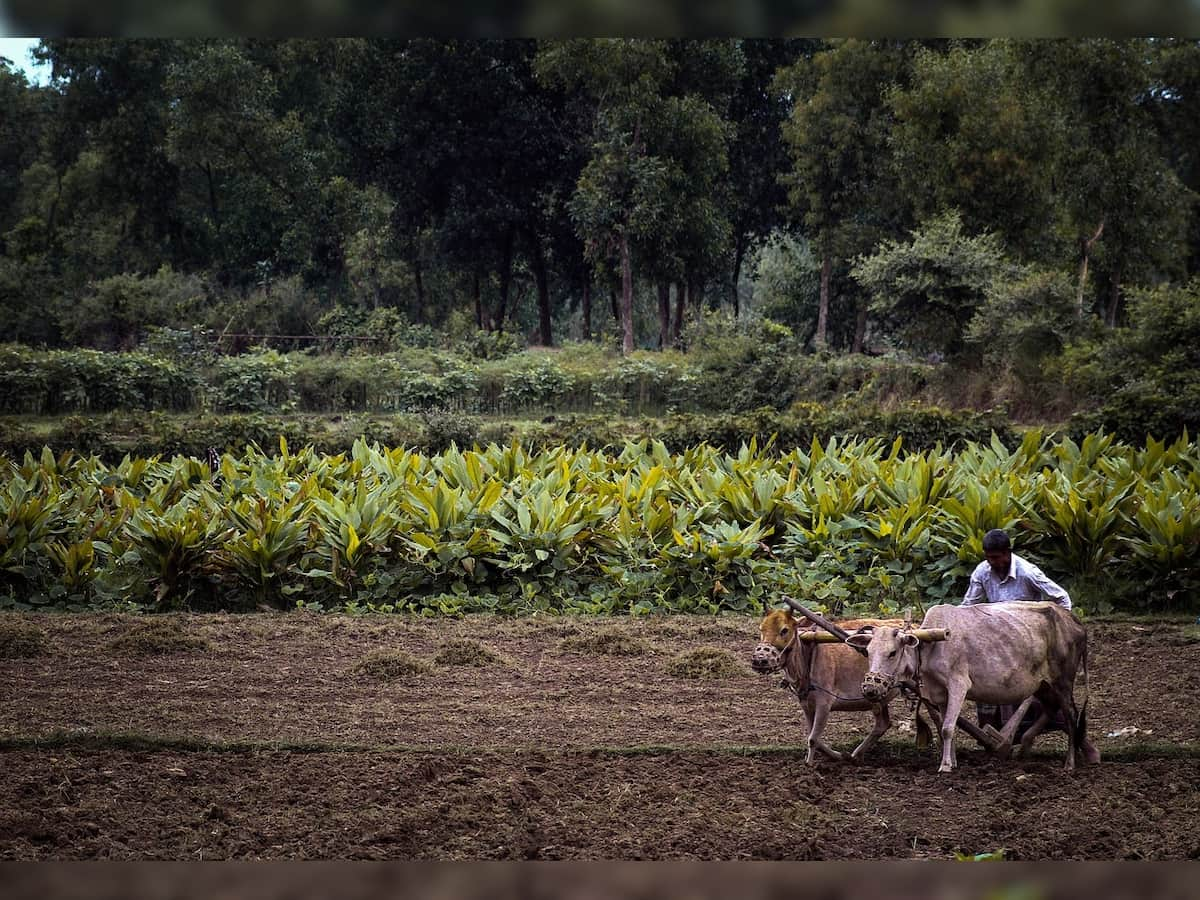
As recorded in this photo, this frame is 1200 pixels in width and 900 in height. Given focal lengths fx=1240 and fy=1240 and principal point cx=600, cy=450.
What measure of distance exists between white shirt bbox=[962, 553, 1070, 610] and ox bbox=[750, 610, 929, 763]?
61 cm

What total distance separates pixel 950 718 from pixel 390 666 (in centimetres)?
312

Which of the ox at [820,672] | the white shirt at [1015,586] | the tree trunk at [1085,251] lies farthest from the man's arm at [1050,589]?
the tree trunk at [1085,251]

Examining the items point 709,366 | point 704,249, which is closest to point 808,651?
point 709,366

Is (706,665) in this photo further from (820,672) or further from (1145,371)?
(1145,371)

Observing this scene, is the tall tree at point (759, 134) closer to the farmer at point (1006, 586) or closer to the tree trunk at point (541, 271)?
the tree trunk at point (541, 271)

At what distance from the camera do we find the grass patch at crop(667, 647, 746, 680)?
6559mm

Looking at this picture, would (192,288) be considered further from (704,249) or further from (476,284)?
(704,249)

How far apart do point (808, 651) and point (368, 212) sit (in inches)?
928

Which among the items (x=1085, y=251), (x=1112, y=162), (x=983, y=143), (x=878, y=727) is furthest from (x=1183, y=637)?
(x=1112, y=162)

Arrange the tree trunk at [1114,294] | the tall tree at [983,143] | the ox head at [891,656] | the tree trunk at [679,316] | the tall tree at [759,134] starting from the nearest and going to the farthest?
the ox head at [891,656] < the tall tree at [983,143] < the tree trunk at [1114,294] < the tree trunk at [679,316] < the tall tree at [759,134]

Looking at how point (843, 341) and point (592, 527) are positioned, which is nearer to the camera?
point (592, 527)

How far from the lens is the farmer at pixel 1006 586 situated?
510 centimetres

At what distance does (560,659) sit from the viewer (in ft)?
22.7

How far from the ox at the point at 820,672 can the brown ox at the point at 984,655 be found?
20 cm
